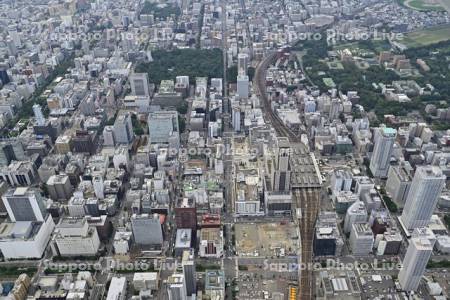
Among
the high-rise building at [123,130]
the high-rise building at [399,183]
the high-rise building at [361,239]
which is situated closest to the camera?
the high-rise building at [361,239]

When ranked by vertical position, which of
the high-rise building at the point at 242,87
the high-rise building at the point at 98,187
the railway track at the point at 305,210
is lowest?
the railway track at the point at 305,210

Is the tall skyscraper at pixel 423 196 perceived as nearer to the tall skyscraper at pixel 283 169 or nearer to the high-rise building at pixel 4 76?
the tall skyscraper at pixel 283 169

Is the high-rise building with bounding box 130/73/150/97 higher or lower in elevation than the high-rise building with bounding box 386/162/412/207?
higher

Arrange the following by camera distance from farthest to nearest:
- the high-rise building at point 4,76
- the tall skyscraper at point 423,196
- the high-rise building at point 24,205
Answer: the high-rise building at point 4,76
the high-rise building at point 24,205
the tall skyscraper at point 423,196

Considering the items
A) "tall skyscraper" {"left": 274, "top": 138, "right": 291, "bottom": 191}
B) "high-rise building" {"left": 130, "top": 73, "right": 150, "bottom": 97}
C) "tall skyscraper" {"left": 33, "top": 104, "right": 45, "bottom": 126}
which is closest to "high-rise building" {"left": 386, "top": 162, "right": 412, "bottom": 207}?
"tall skyscraper" {"left": 274, "top": 138, "right": 291, "bottom": 191}

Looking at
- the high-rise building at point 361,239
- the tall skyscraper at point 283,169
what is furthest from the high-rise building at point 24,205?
the high-rise building at point 361,239

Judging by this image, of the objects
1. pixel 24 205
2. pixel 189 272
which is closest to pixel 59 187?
pixel 24 205

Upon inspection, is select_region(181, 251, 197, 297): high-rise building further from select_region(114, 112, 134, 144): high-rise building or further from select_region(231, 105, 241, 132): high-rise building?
select_region(231, 105, 241, 132): high-rise building
